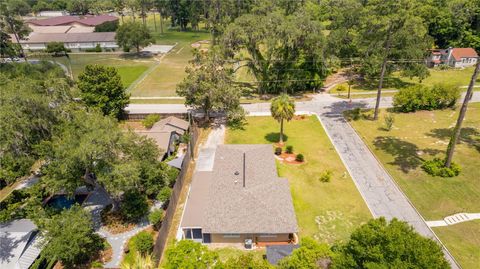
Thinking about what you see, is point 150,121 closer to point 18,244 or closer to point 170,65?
point 18,244

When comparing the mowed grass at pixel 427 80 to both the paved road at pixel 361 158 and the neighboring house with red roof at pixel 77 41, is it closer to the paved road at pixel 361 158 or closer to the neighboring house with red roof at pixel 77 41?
the paved road at pixel 361 158

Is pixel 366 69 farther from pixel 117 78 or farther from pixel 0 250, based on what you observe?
pixel 0 250

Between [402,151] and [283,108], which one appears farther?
[402,151]

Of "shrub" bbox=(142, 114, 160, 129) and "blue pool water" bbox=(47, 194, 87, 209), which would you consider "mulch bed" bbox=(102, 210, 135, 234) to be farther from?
"shrub" bbox=(142, 114, 160, 129)

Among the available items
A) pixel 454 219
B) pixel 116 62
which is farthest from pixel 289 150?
pixel 116 62

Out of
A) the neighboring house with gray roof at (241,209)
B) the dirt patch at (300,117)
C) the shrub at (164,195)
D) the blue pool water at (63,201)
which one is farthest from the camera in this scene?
the dirt patch at (300,117)

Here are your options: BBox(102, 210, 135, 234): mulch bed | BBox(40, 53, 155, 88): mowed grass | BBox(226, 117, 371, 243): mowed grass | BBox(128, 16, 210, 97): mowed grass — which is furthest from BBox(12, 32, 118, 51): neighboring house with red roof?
BBox(102, 210, 135, 234): mulch bed

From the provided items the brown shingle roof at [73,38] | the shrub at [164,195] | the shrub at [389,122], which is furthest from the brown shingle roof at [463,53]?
the brown shingle roof at [73,38]
